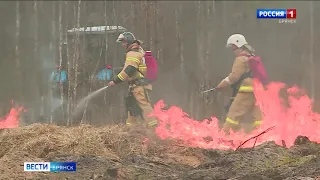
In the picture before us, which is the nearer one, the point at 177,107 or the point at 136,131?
the point at 136,131

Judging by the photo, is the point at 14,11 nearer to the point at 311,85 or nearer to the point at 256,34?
the point at 256,34

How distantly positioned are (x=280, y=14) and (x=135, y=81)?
8.94 feet

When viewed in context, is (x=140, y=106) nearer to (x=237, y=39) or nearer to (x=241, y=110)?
(x=241, y=110)

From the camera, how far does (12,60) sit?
836 cm

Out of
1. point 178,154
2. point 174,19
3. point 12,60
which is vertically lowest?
point 178,154

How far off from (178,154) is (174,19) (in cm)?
257

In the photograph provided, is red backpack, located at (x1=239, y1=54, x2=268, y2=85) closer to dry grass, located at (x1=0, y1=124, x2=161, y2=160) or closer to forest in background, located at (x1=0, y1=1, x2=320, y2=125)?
forest in background, located at (x1=0, y1=1, x2=320, y2=125)

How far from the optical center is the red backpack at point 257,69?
8.07 meters

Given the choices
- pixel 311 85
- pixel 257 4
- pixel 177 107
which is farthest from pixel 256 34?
pixel 177 107

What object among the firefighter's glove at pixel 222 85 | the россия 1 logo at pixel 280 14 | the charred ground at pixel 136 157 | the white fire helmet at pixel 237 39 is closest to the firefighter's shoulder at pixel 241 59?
the white fire helmet at pixel 237 39

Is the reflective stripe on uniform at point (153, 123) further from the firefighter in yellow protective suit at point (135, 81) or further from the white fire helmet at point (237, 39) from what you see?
the white fire helmet at point (237, 39)

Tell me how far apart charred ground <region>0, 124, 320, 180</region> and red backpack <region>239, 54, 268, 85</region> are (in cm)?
175

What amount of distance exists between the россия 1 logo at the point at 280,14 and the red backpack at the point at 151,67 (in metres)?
1.94

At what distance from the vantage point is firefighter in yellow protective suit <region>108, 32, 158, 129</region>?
8094 millimetres
